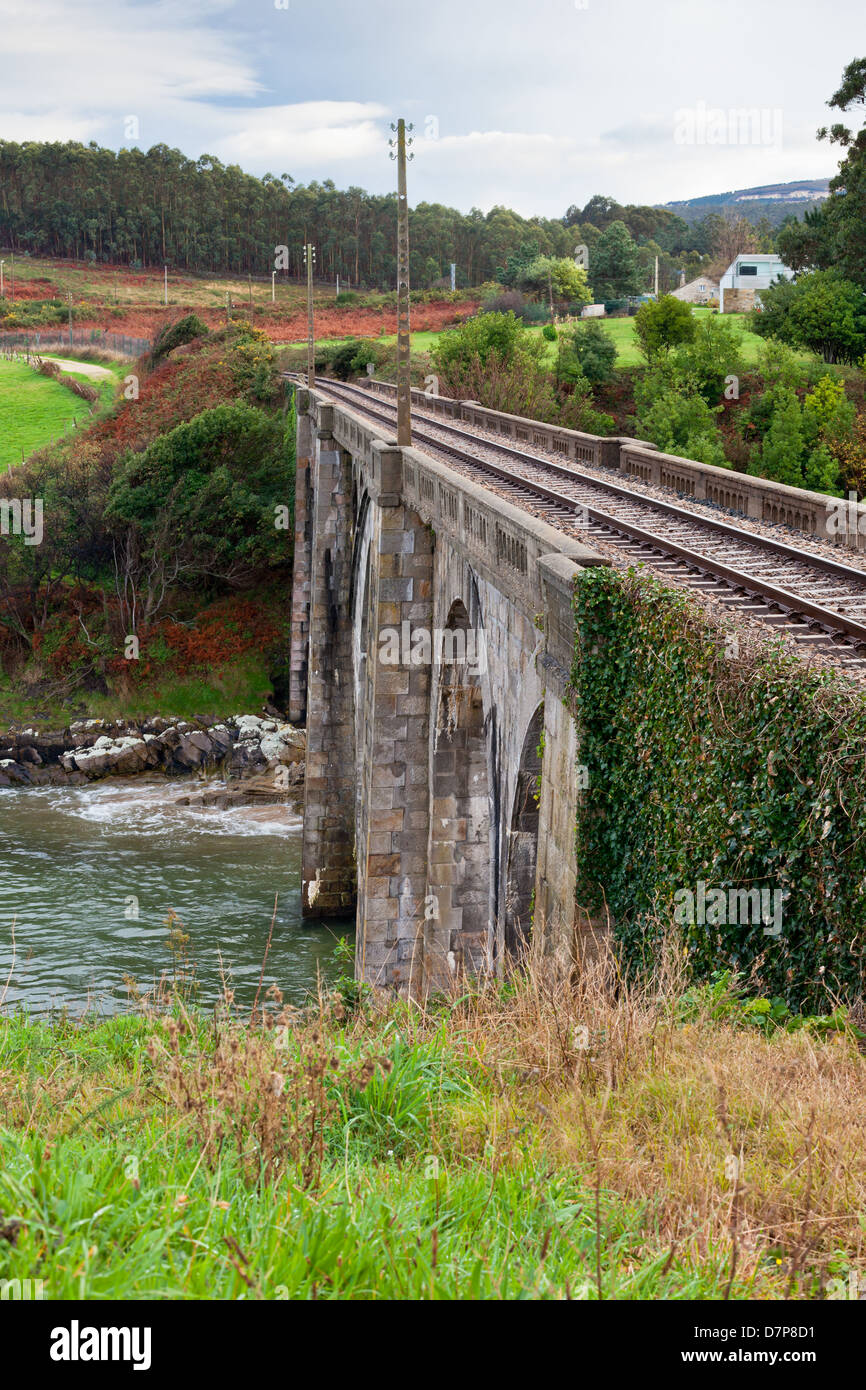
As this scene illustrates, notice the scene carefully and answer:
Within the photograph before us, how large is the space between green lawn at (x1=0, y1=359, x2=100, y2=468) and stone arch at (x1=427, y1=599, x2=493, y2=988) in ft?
133

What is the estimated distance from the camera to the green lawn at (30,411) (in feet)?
179

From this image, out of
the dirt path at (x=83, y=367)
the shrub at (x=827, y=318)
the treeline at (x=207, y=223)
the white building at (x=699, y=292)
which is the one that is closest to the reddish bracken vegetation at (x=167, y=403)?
the dirt path at (x=83, y=367)

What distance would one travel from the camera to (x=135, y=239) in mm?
111500

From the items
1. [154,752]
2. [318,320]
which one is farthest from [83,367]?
[154,752]

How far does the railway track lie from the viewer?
891 cm

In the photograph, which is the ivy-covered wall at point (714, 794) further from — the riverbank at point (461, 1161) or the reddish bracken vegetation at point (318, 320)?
the reddish bracken vegetation at point (318, 320)

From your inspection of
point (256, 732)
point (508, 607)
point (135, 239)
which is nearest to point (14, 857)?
point (256, 732)

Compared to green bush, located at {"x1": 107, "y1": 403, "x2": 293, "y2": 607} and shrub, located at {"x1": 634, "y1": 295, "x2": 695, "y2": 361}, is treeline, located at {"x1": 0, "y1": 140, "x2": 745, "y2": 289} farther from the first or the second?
green bush, located at {"x1": 107, "y1": 403, "x2": 293, "y2": 607}

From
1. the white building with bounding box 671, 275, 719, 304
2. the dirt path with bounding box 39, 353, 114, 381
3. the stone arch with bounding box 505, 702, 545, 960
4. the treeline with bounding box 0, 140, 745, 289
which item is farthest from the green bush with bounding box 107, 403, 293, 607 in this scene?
the treeline with bounding box 0, 140, 745, 289

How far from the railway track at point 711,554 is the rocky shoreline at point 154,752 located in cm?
1811

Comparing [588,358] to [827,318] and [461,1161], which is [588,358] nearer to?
[827,318]

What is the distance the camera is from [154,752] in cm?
3734

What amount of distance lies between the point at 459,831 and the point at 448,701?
2154mm
